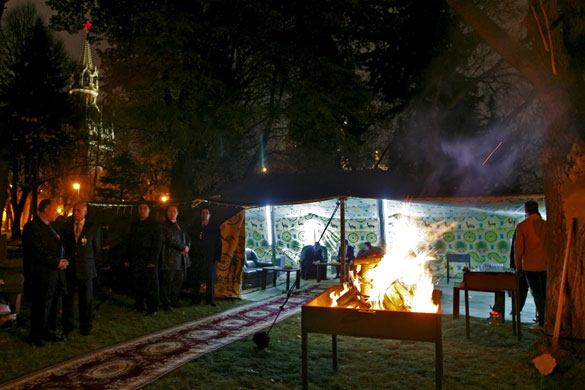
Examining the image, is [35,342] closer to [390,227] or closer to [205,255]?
[205,255]

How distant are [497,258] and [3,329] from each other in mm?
11998

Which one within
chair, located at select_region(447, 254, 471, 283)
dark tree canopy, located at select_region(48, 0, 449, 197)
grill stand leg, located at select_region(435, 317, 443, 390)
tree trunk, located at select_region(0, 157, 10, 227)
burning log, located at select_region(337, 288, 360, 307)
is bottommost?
chair, located at select_region(447, 254, 471, 283)

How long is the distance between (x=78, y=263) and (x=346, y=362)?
155 inches

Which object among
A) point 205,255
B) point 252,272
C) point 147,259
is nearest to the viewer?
point 147,259

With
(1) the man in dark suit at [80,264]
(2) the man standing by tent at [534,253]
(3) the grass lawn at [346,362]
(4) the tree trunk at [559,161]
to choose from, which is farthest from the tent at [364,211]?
(1) the man in dark suit at [80,264]

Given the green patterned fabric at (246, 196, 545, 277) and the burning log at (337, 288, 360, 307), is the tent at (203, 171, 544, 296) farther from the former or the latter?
the burning log at (337, 288, 360, 307)

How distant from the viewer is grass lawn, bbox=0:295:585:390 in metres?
4.09

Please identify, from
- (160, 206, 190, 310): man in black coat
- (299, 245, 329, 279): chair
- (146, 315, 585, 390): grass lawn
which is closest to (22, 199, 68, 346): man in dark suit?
(146, 315, 585, 390): grass lawn

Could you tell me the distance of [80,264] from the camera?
5781 mm

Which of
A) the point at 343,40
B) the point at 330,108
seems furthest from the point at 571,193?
the point at 343,40

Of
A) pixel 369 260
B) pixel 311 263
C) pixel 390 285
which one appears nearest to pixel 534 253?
pixel 369 260

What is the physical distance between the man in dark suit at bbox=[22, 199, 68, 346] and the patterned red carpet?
0.92 meters

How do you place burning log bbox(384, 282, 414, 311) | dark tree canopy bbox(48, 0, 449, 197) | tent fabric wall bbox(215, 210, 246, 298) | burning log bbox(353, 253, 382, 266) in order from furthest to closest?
1. dark tree canopy bbox(48, 0, 449, 197)
2. tent fabric wall bbox(215, 210, 246, 298)
3. burning log bbox(353, 253, 382, 266)
4. burning log bbox(384, 282, 414, 311)

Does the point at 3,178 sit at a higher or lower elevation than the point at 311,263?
higher
